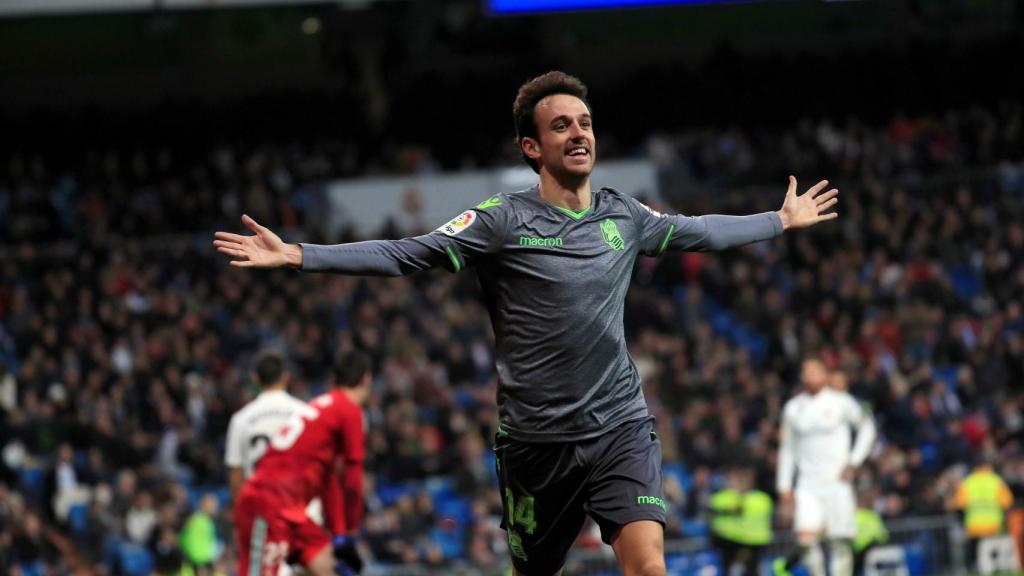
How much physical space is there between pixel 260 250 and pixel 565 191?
1.28 meters

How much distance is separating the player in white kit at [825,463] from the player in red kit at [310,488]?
5101 millimetres

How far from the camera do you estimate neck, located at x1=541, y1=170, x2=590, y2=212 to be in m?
6.19

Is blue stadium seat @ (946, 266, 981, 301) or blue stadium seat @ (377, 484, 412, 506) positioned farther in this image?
blue stadium seat @ (946, 266, 981, 301)

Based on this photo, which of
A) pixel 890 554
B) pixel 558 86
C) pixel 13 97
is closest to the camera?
pixel 558 86

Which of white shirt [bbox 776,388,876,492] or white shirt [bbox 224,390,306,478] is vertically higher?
white shirt [bbox 224,390,306,478]

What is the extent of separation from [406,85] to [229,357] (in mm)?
10628

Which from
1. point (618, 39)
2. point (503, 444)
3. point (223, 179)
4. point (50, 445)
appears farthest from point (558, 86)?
point (618, 39)

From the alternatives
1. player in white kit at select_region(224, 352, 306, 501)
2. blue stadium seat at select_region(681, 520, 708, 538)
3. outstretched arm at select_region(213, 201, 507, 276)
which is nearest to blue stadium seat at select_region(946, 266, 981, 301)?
blue stadium seat at select_region(681, 520, 708, 538)

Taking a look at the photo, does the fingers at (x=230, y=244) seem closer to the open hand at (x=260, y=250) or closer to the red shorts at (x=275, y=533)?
the open hand at (x=260, y=250)

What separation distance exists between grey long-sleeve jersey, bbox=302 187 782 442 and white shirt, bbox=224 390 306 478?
359 cm

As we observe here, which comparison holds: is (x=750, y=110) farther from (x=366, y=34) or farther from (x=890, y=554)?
(x=890, y=554)

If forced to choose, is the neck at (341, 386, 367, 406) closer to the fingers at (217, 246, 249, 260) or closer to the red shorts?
the red shorts

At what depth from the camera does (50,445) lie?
17.8 meters

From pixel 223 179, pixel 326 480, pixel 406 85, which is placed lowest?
pixel 326 480
